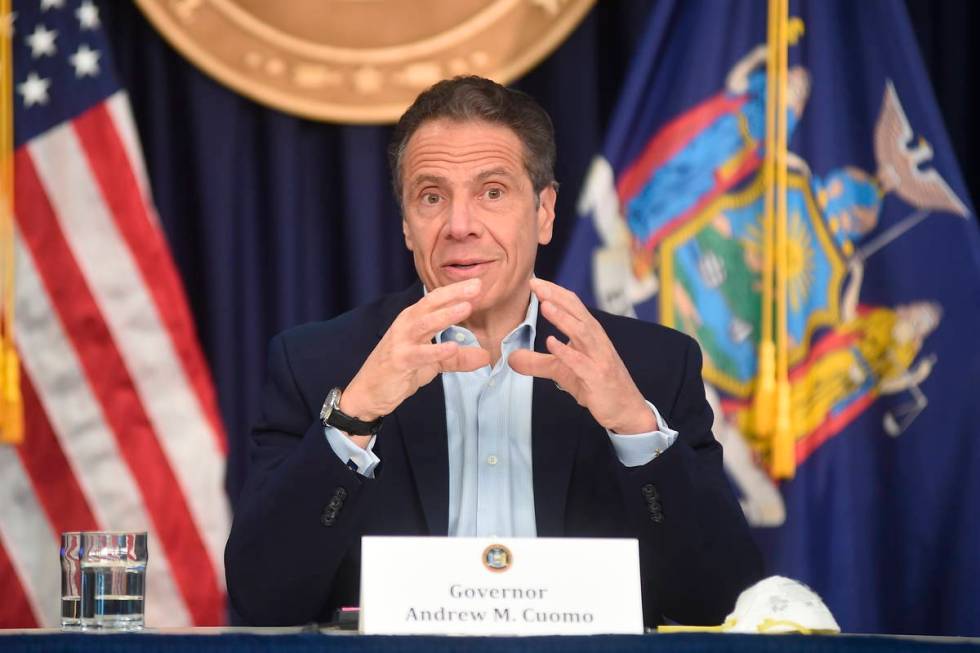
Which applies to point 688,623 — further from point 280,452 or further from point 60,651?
point 60,651

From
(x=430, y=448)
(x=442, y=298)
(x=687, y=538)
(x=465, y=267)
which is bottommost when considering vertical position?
(x=687, y=538)

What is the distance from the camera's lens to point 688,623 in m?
2.35

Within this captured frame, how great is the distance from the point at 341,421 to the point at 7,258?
1777mm

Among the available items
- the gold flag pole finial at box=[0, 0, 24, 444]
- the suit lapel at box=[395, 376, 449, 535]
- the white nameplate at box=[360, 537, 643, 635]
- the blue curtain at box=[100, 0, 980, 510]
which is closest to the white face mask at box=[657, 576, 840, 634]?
the white nameplate at box=[360, 537, 643, 635]

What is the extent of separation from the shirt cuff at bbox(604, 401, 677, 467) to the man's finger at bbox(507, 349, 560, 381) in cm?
13

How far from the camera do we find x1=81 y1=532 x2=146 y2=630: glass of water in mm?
1876

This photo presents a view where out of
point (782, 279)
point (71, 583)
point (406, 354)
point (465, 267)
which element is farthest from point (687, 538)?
point (782, 279)

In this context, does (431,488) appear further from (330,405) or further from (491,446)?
(330,405)

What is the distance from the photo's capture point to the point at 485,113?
8.50 ft

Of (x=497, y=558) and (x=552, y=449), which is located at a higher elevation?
(x=552, y=449)

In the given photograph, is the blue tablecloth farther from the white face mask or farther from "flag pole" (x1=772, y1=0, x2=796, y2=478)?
"flag pole" (x1=772, y1=0, x2=796, y2=478)

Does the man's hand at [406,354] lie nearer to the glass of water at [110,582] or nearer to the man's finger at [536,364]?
the man's finger at [536,364]

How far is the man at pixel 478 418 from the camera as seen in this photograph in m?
2.11

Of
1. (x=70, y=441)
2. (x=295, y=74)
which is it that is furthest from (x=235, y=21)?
(x=70, y=441)
